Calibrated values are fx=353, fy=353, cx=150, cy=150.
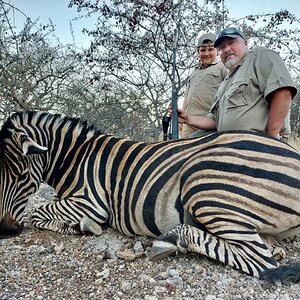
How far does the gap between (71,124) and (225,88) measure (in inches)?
62.7

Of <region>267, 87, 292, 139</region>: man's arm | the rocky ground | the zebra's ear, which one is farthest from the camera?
<region>267, 87, 292, 139</region>: man's arm

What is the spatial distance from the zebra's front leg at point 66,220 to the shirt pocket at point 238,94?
1665 mm

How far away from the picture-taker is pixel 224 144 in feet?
8.47

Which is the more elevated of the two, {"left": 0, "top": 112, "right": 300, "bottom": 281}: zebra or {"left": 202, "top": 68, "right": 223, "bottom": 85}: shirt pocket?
{"left": 202, "top": 68, "right": 223, "bottom": 85}: shirt pocket

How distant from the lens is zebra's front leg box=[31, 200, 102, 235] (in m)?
3.02

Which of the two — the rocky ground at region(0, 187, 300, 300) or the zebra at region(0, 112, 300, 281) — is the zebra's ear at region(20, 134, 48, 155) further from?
the rocky ground at region(0, 187, 300, 300)

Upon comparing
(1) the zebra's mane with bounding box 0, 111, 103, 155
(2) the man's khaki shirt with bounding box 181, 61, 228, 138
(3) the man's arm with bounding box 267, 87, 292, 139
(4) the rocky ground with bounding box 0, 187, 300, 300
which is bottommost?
(4) the rocky ground with bounding box 0, 187, 300, 300

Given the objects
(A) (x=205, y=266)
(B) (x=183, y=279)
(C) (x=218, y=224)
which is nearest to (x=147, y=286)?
(B) (x=183, y=279)

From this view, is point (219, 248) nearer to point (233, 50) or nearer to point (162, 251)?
point (162, 251)

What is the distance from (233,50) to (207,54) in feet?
5.19

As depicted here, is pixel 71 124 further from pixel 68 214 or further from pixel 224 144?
pixel 224 144

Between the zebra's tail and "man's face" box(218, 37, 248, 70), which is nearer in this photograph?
the zebra's tail

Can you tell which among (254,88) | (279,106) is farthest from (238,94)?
(279,106)

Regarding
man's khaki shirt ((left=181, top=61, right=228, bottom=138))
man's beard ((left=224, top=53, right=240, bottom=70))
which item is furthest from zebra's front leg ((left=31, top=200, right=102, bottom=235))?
man's khaki shirt ((left=181, top=61, right=228, bottom=138))
